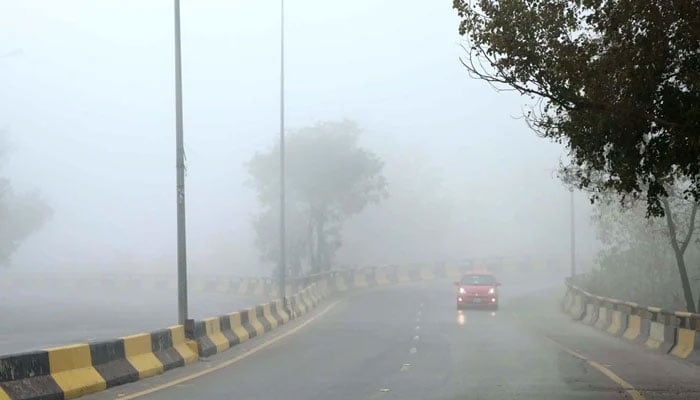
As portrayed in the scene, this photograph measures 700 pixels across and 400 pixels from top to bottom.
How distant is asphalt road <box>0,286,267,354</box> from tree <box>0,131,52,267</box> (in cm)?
903

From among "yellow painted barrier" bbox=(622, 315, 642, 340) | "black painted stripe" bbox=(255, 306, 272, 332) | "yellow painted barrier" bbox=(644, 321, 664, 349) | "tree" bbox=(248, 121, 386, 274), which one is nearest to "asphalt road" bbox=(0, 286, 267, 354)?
"black painted stripe" bbox=(255, 306, 272, 332)

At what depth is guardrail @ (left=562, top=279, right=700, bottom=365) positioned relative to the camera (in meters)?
18.5

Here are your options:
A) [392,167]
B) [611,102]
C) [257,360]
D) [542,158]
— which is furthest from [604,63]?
[542,158]

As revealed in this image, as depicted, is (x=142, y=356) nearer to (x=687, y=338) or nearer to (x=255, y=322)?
(x=255, y=322)

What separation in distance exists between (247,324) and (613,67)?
1426 centimetres

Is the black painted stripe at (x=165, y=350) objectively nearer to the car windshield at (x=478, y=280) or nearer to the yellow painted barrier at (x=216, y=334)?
the yellow painted barrier at (x=216, y=334)

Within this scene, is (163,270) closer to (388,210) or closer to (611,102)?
(388,210)

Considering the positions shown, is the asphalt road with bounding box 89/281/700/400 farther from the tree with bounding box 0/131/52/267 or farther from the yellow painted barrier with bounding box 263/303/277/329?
the tree with bounding box 0/131/52/267

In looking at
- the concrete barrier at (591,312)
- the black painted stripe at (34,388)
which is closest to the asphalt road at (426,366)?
the concrete barrier at (591,312)

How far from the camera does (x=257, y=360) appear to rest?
1802cm

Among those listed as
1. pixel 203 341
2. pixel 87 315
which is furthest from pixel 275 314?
pixel 87 315

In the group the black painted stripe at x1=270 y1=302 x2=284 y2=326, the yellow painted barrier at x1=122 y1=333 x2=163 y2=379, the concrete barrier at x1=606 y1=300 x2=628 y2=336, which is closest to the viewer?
the yellow painted barrier at x1=122 y1=333 x2=163 y2=379

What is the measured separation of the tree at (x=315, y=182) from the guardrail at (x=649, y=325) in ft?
90.7

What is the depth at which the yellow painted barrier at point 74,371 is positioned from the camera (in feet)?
39.5
